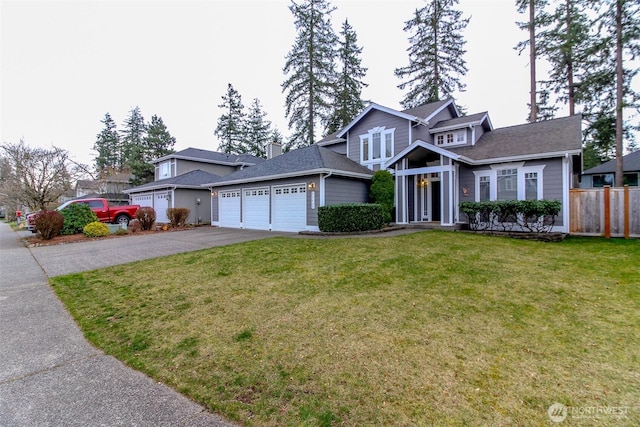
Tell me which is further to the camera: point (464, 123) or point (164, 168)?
point (164, 168)

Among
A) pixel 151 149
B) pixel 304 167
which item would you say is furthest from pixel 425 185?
pixel 151 149

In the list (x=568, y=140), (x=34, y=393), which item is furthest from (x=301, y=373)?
(x=568, y=140)

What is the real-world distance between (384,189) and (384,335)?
408 inches

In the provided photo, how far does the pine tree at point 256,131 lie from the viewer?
123 ft

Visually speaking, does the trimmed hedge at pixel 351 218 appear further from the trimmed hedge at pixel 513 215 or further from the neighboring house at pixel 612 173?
the neighboring house at pixel 612 173

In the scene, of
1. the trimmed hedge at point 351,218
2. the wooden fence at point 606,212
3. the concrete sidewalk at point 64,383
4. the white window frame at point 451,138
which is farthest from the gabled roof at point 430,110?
the concrete sidewalk at point 64,383

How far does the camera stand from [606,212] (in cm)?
970

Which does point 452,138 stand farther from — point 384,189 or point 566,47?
point 566,47

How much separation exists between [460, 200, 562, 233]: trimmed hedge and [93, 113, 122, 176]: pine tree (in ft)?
159

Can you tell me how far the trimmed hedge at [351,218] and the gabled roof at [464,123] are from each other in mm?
6253

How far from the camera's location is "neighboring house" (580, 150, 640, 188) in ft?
66.2

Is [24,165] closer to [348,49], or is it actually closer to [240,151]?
[240,151]

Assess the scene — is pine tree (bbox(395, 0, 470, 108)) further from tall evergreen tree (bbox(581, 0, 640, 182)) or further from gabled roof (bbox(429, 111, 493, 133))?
gabled roof (bbox(429, 111, 493, 133))

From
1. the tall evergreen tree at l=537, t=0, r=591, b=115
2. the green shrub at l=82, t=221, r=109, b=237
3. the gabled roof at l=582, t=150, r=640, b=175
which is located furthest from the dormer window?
the green shrub at l=82, t=221, r=109, b=237
